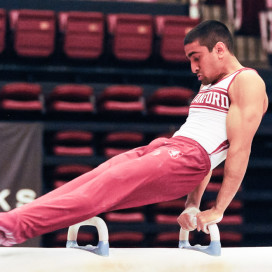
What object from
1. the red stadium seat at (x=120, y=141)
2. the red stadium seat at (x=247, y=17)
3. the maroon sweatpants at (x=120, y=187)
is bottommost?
the red stadium seat at (x=120, y=141)

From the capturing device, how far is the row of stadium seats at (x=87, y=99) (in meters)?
5.01

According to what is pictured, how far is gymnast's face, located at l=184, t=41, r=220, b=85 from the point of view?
2.12 meters

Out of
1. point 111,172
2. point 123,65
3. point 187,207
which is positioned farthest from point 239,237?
point 111,172

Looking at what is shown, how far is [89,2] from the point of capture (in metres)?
6.32

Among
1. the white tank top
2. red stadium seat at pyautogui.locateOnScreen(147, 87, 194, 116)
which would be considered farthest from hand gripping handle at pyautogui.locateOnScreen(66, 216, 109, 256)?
red stadium seat at pyautogui.locateOnScreen(147, 87, 194, 116)

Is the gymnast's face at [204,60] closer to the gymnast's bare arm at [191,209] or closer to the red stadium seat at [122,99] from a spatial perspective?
the gymnast's bare arm at [191,209]

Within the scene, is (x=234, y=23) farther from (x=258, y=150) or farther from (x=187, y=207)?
(x=187, y=207)

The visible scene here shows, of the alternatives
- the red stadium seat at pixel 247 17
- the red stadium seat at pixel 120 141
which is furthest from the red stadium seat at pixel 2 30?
the red stadium seat at pixel 247 17

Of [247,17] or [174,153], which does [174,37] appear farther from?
[174,153]

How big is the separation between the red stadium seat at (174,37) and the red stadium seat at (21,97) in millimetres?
1476

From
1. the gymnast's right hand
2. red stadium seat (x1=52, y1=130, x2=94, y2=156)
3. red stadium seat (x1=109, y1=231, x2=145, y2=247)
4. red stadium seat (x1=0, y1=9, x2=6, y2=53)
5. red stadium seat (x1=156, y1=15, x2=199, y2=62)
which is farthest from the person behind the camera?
red stadium seat (x1=156, y1=15, x2=199, y2=62)

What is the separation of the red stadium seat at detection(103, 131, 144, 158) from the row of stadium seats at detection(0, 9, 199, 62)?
1.08 metres

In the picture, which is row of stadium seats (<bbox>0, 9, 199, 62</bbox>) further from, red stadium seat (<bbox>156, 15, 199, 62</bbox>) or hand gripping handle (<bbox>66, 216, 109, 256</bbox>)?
hand gripping handle (<bbox>66, 216, 109, 256</bbox>)

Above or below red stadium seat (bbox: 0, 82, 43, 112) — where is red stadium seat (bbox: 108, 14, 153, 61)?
above
